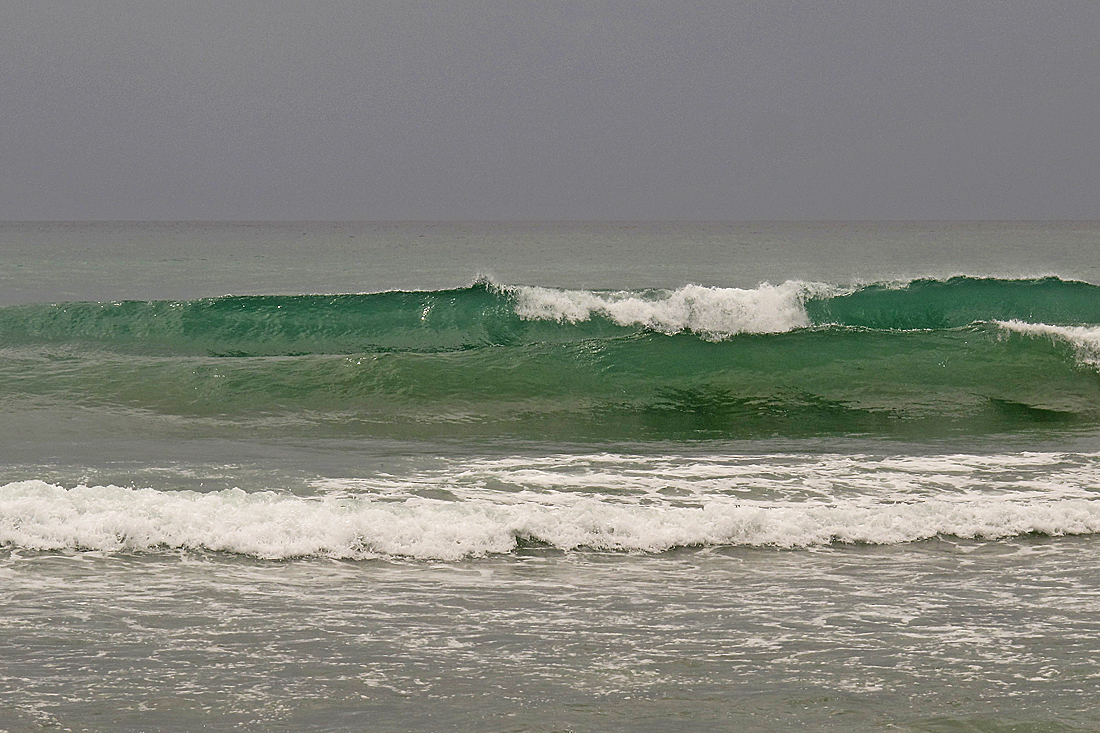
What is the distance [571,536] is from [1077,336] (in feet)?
34.0

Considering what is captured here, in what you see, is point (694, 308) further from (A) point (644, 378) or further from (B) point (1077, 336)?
(B) point (1077, 336)

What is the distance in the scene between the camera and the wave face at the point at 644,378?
1171 centimetres

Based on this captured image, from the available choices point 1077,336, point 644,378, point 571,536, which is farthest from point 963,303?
point 571,536

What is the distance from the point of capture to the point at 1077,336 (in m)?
14.2

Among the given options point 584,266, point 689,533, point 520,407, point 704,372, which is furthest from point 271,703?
point 584,266

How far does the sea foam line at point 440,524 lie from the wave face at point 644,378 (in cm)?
414

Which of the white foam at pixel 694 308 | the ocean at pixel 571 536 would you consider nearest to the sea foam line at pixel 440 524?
the ocean at pixel 571 536

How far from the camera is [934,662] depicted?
4418 mm

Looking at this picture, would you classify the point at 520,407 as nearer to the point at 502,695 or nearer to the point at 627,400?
the point at 627,400

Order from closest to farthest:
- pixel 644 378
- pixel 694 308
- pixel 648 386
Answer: pixel 648 386 → pixel 644 378 → pixel 694 308

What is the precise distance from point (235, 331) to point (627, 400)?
925cm

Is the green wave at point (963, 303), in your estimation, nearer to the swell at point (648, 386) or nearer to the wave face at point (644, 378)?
the wave face at point (644, 378)

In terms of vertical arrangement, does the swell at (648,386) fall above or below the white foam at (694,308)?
below

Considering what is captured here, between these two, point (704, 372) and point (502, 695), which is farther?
point (704, 372)
